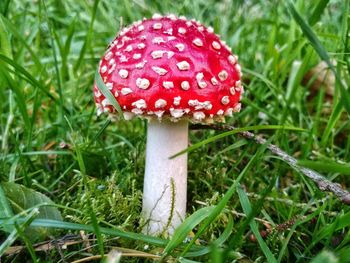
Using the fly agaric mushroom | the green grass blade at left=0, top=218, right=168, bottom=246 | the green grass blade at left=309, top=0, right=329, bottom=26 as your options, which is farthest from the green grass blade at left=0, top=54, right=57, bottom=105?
the green grass blade at left=309, top=0, right=329, bottom=26

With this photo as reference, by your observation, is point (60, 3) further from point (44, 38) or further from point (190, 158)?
point (190, 158)

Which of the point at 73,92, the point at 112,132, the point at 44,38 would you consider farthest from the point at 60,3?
the point at 112,132

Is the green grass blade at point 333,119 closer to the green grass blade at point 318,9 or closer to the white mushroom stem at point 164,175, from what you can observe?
the green grass blade at point 318,9

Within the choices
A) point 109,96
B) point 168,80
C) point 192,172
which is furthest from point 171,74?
point 192,172

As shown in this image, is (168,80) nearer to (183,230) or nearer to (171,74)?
(171,74)

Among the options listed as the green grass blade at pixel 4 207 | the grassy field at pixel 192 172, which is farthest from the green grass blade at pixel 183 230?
the green grass blade at pixel 4 207

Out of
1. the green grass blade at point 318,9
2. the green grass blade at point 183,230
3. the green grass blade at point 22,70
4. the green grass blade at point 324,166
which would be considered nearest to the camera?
the green grass blade at point 324,166

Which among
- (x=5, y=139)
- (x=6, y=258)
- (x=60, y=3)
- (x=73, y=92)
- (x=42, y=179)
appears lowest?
(x=6, y=258)
